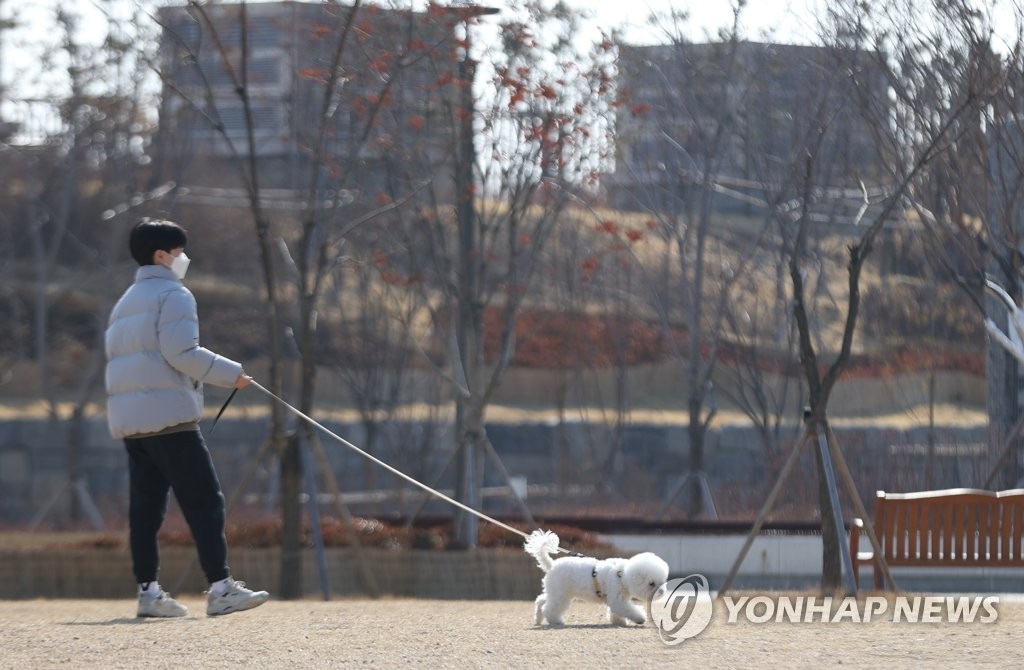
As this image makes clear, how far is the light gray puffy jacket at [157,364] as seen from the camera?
6676 millimetres

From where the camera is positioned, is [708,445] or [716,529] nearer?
[716,529]

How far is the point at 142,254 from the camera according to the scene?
6.96m

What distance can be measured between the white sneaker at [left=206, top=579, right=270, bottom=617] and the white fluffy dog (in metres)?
1.19

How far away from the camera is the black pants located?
22.2 feet

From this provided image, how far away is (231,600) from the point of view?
6805mm

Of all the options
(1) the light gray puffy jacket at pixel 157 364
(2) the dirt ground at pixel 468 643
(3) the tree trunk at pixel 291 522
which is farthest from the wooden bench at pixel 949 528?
(1) the light gray puffy jacket at pixel 157 364

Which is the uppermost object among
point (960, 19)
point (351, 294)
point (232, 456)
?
point (960, 19)

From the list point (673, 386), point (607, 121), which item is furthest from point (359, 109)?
point (673, 386)

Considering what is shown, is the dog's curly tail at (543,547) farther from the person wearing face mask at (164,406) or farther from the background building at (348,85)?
the background building at (348,85)

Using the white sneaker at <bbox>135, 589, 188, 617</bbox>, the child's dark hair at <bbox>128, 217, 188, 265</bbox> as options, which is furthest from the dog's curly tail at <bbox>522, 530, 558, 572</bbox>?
the child's dark hair at <bbox>128, 217, 188, 265</bbox>

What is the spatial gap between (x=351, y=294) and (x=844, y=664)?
23.4 metres

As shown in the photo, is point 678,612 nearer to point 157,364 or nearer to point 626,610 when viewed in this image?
point 626,610

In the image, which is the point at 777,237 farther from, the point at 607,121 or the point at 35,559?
the point at 35,559

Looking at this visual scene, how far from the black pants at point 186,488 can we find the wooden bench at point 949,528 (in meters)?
4.65
